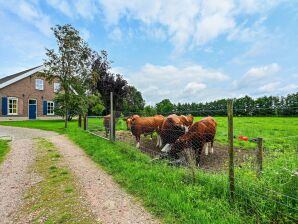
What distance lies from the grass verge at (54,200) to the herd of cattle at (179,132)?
3.34m

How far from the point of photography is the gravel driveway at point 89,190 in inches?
151

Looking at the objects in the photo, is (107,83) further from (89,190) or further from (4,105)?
(89,190)

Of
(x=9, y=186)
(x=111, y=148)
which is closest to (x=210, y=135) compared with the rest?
(x=111, y=148)

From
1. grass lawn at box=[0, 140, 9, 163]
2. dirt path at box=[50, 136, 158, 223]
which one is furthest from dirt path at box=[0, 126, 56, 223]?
dirt path at box=[50, 136, 158, 223]

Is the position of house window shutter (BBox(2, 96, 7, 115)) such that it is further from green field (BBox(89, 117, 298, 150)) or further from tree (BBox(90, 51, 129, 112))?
green field (BBox(89, 117, 298, 150))

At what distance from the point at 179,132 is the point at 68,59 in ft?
42.9

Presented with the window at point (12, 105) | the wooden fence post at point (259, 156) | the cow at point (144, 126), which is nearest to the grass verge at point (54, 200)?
the wooden fence post at point (259, 156)

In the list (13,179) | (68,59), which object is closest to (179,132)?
(13,179)

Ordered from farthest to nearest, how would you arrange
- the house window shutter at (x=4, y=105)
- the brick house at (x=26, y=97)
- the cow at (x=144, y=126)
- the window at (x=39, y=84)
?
the window at (x=39, y=84) → the brick house at (x=26, y=97) → the house window shutter at (x=4, y=105) → the cow at (x=144, y=126)

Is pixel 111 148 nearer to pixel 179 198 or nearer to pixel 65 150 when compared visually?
pixel 65 150

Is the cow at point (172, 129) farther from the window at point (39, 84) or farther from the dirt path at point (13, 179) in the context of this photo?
the window at point (39, 84)

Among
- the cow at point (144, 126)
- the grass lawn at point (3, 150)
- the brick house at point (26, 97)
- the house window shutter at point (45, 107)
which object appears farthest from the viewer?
the house window shutter at point (45, 107)

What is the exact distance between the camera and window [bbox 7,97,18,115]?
2814 centimetres

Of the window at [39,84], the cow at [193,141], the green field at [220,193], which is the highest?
the window at [39,84]
